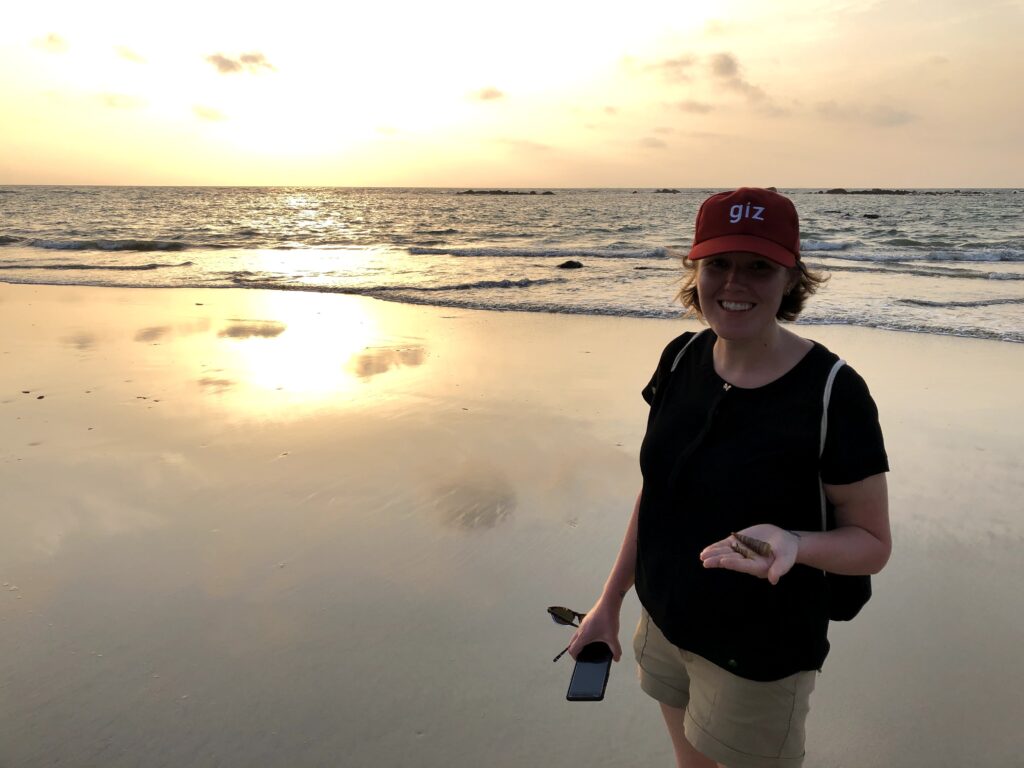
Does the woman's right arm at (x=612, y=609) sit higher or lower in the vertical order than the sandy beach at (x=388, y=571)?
higher

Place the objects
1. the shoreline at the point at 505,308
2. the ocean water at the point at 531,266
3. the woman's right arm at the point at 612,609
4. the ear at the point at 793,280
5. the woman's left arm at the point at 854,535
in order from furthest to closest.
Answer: the ocean water at the point at 531,266 < the shoreline at the point at 505,308 < the woman's right arm at the point at 612,609 < the ear at the point at 793,280 < the woman's left arm at the point at 854,535

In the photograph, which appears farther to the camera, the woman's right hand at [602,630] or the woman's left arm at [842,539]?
the woman's right hand at [602,630]

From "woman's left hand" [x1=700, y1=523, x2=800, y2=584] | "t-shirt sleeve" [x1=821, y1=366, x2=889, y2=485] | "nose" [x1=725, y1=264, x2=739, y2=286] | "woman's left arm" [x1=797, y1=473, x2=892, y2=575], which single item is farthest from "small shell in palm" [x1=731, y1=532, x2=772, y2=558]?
"nose" [x1=725, y1=264, x2=739, y2=286]

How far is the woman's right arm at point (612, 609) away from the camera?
216 centimetres

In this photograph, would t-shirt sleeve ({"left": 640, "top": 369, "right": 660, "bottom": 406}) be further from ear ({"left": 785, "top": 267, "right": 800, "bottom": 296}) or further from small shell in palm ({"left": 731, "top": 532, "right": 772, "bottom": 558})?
small shell in palm ({"left": 731, "top": 532, "right": 772, "bottom": 558})

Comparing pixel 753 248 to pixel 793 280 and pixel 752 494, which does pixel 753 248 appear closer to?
pixel 793 280

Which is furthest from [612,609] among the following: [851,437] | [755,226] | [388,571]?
[388,571]

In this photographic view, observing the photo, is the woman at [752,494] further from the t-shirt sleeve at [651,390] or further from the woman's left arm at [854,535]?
the t-shirt sleeve at [651,390]

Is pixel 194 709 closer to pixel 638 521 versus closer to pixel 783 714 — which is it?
pixel 638 521


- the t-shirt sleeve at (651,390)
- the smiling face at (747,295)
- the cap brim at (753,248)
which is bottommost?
the t-shirt sleeve at (651,390)

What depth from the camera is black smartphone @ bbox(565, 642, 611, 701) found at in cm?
201

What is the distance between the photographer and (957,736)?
287 centimetres

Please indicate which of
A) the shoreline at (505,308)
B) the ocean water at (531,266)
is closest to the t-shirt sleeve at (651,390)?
the shoreline at (505,308)

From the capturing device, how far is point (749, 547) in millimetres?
1481
